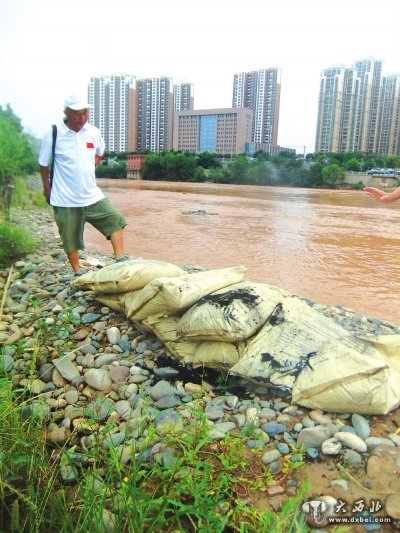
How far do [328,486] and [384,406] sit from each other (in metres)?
0.40

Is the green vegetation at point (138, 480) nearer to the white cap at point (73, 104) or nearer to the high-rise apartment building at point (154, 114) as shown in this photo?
the white cap at point (73, 104)

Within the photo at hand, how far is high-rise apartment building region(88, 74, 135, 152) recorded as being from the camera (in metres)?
43.6

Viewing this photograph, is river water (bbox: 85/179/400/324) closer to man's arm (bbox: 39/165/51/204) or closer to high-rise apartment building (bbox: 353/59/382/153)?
man's arm (bbox: 39/165/51/204)

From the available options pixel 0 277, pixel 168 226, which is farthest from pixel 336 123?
pixel 0 277

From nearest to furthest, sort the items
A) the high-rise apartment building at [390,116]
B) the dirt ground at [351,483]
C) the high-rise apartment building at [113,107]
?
the dirt ground at [351,483] < the high-rise apartment building at [113,107] < the high-rise apartment building at [390,116]

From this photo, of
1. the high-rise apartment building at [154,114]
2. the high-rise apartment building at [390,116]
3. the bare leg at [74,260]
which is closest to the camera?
the bare leg at [74,260]

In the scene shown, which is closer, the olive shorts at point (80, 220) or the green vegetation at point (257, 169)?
the olive shorts at point (80, 220)

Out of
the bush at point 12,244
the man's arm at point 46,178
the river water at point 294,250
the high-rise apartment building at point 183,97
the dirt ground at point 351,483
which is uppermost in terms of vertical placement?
the high-rise apartment building at point 183,97

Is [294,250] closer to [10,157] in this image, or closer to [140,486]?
[140,486]

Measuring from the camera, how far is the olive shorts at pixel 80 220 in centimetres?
303

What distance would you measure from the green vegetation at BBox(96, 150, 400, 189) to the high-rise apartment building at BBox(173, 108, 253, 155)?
978 cm

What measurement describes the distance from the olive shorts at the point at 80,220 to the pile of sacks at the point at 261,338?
2.21ft

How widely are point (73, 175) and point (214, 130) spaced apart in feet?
166

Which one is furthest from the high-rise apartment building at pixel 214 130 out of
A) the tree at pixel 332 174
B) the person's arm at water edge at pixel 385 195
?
the person's arm at water edge at pixel 385 195
